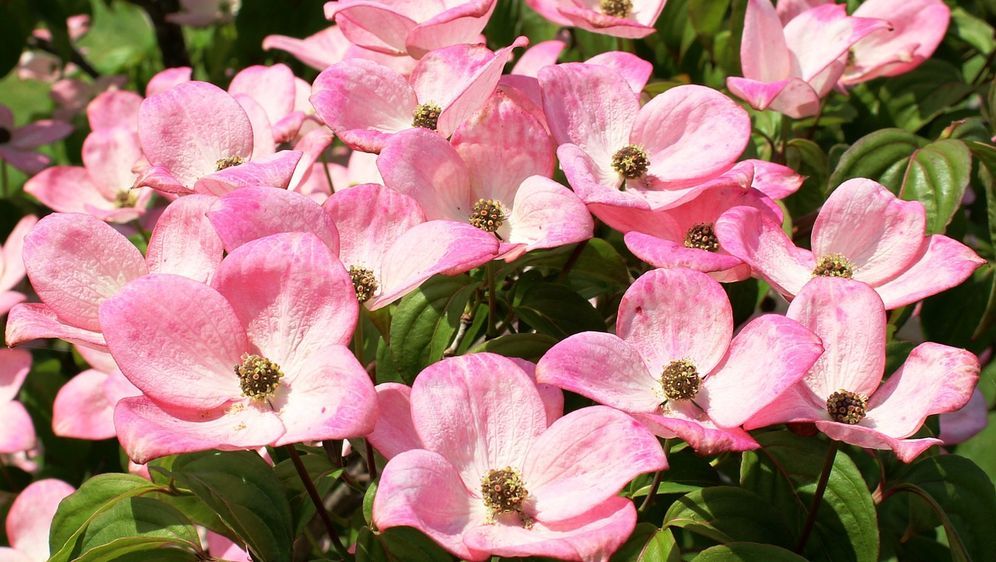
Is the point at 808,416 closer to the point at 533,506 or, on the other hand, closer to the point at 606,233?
the point at 533,506

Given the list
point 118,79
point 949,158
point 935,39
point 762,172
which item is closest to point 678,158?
point 762,172

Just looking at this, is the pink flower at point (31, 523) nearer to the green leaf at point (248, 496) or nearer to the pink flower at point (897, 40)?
the green leaf at point (248, 496)

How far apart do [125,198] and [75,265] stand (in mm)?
512

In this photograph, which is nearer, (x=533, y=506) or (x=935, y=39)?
(x=533, y=506)

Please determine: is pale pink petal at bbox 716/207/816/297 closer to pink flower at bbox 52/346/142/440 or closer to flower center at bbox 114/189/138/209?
pink flower at bbox 52/346/142/440

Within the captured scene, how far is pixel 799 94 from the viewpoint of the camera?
3.50 feet

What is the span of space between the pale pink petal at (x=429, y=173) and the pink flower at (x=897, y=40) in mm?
585

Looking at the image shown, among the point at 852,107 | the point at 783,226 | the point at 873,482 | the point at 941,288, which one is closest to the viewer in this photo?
the point at 941,288

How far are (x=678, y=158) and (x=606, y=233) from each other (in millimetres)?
184

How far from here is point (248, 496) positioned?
0.81 meters

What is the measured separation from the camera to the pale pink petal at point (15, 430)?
1.15 m

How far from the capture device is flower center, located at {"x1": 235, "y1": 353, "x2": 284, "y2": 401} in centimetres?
77

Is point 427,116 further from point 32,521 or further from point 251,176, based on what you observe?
point 32,521

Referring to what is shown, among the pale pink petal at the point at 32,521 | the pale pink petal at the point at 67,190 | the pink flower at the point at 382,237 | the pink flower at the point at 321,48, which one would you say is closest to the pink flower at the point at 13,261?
the pale pink petal at the point at 67,190
